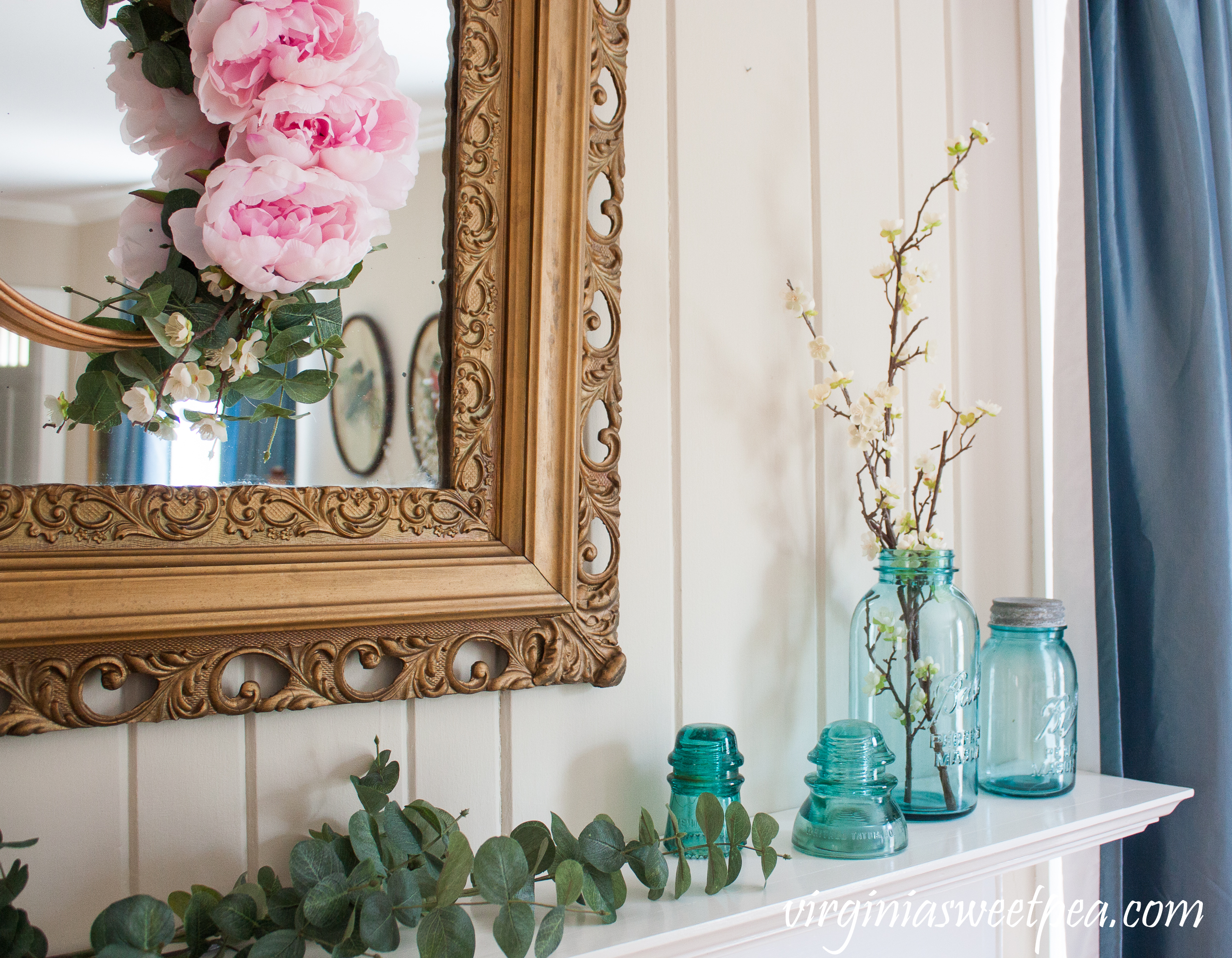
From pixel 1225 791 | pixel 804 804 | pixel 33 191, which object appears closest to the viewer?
pixel 33 191

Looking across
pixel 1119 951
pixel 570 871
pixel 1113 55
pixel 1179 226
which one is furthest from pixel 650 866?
pixel 1113 55

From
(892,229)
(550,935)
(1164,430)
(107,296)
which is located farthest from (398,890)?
(1164,430)

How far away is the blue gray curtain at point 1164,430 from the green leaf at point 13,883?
117 centimetres

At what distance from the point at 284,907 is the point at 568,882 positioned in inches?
7.6

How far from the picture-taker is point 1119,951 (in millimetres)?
1157

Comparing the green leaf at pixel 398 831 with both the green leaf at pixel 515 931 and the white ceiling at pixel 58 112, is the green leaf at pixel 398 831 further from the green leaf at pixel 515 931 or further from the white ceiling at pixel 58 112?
the white ceiling at pixel 58 112

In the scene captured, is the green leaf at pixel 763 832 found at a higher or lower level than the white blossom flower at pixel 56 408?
lower

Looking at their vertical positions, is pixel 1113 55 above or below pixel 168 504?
above

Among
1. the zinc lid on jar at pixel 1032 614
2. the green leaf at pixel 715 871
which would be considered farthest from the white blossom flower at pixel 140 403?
the zinc lid on jar at pixel 1032 614

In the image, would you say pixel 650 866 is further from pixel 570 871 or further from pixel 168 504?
pixel 168 504

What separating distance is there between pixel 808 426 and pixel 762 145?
1.04ft

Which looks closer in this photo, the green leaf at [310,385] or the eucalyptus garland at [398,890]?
the eucalyptus garland at [398,890]

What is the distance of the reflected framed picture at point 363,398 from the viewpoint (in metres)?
0.72

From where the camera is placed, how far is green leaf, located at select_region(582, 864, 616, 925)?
2.15 feet
